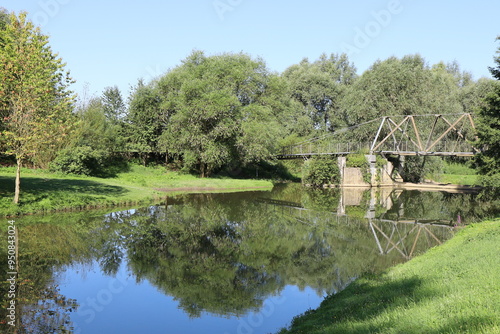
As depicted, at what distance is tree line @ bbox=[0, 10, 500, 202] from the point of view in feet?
72.0

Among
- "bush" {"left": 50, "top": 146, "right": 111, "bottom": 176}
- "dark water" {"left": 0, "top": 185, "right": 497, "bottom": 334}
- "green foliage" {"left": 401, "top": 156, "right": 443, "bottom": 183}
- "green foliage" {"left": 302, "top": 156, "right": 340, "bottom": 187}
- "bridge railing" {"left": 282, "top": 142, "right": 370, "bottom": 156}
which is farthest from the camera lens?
"bridge railing" {"left": 282, "top": 142, "right": 370, "bottom": 156}

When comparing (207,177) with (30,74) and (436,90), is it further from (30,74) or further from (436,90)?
(436,90)

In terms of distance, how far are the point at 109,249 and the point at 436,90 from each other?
55.5 meters

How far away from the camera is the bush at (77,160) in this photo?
3847 centimetres

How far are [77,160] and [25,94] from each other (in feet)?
62.2

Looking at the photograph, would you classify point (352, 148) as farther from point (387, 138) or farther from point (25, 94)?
point (25, 94)

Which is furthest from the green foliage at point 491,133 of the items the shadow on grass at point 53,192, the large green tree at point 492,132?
the shadow on grass at point 53,192

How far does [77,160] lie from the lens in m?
39.2

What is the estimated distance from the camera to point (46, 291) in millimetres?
11602

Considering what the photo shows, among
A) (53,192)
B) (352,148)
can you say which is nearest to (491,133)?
(53,192)

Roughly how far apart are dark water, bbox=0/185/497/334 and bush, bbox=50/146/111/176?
14.5 metres

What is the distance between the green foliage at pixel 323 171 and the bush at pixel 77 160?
26.0 meters

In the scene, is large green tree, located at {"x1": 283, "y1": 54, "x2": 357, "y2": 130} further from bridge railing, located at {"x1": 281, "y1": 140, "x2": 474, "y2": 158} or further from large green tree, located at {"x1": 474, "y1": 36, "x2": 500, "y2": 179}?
large green tree, located at {"x1": 474, "y1": 36, "x2": 500, "y2": 179}

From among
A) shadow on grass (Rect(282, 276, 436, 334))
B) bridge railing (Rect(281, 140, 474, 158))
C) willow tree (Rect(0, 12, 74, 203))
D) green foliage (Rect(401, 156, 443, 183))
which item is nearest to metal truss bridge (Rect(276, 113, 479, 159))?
bridge railing (Rect(281, 140, 474, 158))
